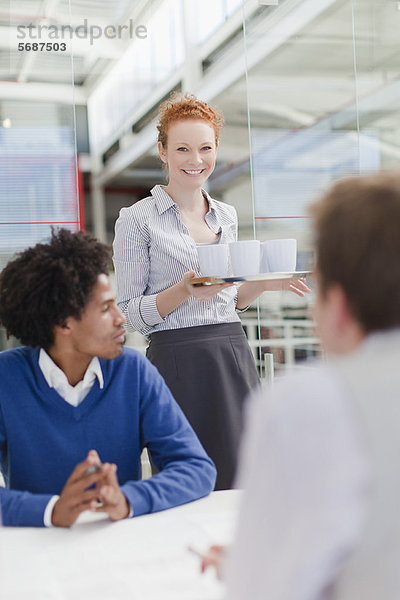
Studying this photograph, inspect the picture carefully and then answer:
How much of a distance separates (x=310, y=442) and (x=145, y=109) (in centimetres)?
794

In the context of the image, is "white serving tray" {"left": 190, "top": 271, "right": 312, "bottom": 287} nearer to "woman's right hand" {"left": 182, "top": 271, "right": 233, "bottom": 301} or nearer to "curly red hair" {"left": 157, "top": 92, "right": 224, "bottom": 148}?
"woman's right hand" {"left": 182, "top": 271, "right": 233, "bottom": 301}

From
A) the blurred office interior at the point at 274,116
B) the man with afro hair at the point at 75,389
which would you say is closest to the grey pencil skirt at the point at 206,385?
the man with afro hair at the point at 75,389

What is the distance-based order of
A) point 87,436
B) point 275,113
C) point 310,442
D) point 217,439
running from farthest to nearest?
point 275,113
point 217,439
point 87,436
point 310,442

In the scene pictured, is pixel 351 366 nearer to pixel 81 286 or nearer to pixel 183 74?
pixel 81 286

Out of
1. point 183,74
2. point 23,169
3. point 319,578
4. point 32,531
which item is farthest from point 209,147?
point 183,74

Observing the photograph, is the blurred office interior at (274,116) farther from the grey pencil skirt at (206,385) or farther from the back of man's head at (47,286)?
the back of man's head at (47,286)

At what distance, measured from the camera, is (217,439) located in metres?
2.13

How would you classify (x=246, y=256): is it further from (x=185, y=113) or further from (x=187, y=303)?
(x=185, y=113)

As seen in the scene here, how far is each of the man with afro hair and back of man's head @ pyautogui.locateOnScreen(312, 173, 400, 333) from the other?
2.55 ft

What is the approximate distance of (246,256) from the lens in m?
1.74

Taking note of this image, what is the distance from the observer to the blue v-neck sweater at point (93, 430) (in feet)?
4.75

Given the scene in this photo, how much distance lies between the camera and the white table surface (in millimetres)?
927

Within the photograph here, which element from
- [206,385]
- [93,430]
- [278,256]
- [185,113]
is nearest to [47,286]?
[93,430]

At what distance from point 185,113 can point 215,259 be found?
24.6 inches
